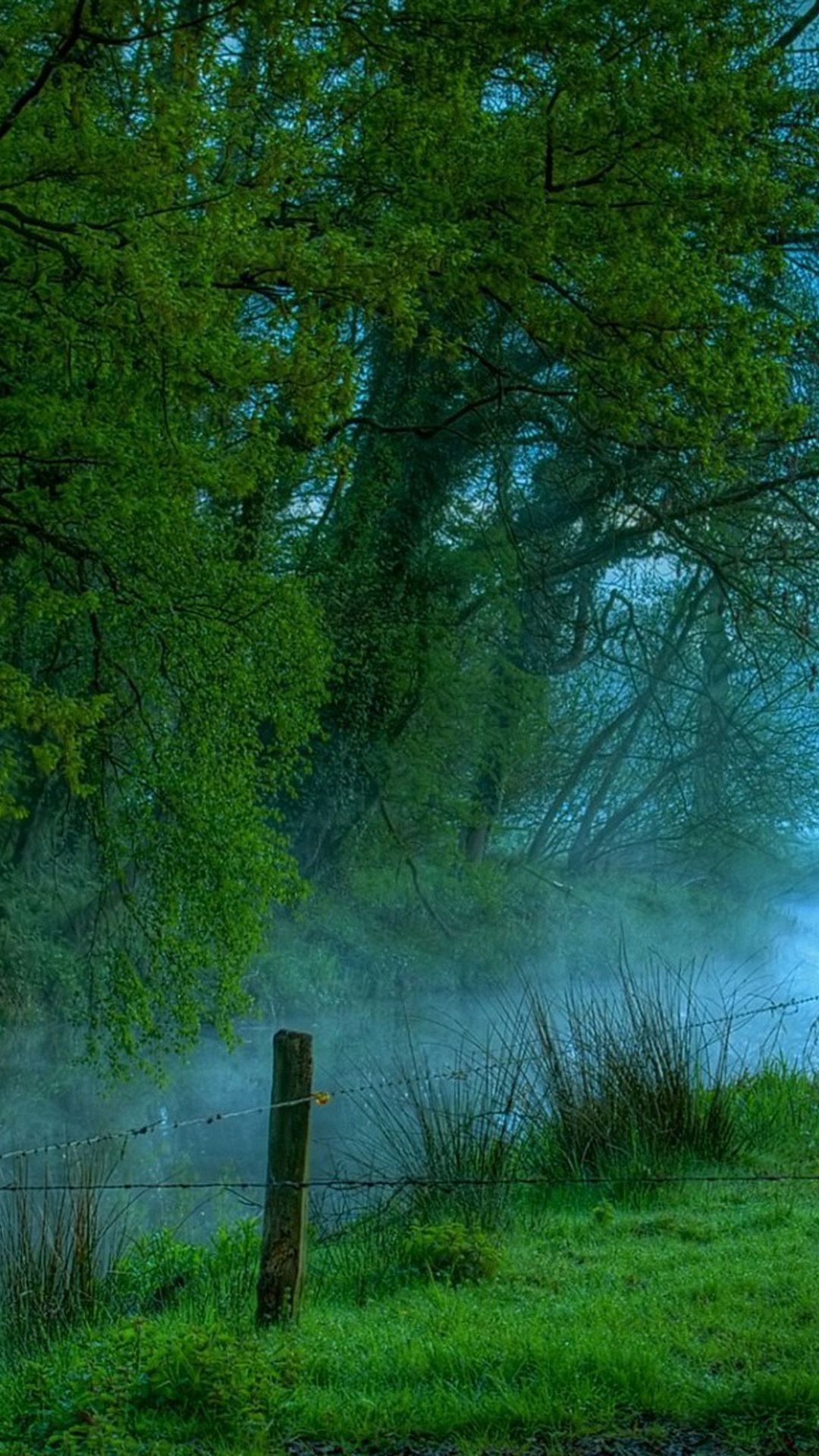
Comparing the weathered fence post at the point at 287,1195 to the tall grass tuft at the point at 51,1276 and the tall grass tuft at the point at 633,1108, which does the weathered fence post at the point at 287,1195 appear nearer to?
the tall grass tuft at the point at 51,1276

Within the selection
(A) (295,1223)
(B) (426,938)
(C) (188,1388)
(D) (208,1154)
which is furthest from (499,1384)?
(B) (426,938)

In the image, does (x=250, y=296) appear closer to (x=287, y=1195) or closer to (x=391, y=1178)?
(x=391, y=1178)

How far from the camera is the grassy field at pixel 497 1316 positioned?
4713 millimetres

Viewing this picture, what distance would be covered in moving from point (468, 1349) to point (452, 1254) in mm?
1458

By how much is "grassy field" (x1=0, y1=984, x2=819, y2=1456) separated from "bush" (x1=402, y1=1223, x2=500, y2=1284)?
0.04ft

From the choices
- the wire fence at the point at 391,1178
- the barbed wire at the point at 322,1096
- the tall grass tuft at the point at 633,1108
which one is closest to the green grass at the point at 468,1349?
the wire fence at the point at 391,1178

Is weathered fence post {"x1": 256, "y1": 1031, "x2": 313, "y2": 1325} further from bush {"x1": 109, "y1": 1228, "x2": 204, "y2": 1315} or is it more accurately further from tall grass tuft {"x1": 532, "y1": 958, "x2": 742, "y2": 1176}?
tall grass tuft {"x1": 532, "y1": 958, "x2": 742, "y2": 1176}

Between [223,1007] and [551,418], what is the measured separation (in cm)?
787

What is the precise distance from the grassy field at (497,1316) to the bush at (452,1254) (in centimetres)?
1

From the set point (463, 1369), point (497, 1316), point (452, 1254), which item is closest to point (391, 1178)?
point (452, 1254)

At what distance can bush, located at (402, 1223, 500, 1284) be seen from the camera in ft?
21.6

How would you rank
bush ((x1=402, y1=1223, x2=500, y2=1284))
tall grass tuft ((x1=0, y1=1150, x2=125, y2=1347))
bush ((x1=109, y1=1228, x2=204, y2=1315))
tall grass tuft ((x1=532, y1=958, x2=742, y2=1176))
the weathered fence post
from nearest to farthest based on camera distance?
the weathered fence post
bush ((x1=402, y1=1223, x2=500, y2=1284))
tall grass tuft ((x1=0, y1=1150, x2=125, y2=1347))
bush ((x1=109, y1=1228, x2=204, y2=1315))
tall grass tuft ((x1=532, y1=958, x2=742, y2=1176))

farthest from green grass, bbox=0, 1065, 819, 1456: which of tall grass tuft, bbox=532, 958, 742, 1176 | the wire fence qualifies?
tall grass tuft, bbox=532, 958, 742, 1176

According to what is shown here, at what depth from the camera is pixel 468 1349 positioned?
5211mm
